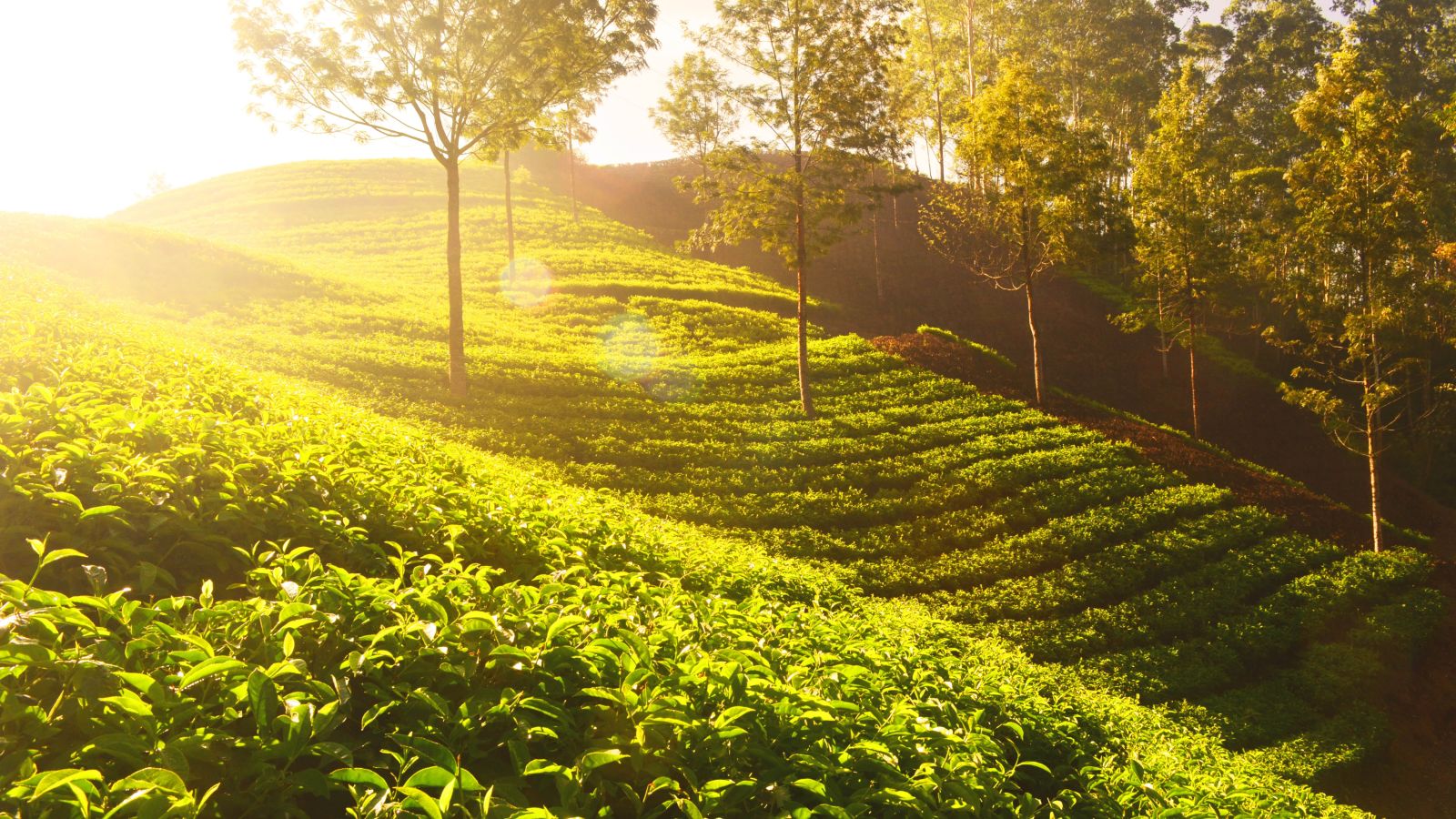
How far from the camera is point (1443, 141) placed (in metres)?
41.7

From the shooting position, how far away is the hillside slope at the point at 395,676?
2.62 meters

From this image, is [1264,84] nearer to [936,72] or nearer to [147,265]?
[936,72]

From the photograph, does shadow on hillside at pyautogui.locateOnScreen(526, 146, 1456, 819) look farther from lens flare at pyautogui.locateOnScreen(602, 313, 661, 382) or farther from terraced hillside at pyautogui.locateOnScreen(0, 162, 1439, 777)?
lens flare at pyautogui.locateOnScreen(602, 313, 661, 382)

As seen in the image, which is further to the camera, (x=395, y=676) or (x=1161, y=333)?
(x=1161, y=333)

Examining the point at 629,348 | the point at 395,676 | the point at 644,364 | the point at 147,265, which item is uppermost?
the point at 147,265

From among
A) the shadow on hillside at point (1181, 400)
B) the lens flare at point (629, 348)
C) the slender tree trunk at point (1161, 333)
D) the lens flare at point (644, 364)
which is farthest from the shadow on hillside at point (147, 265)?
the slender tree trunk at point (1161, 333)

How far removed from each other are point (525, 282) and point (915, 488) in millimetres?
27212

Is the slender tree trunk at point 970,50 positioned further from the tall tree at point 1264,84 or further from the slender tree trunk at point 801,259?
the slender tree trunk at point 801,259

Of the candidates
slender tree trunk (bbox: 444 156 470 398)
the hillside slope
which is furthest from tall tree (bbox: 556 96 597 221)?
the hillside slope

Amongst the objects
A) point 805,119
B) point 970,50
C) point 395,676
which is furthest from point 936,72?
point 395,676

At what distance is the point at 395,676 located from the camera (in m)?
3.16

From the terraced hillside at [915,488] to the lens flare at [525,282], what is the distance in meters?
4.52

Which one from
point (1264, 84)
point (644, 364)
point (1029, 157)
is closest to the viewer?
point (1029, 157)

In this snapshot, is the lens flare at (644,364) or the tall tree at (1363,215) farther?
the lens flare at (644,364)
